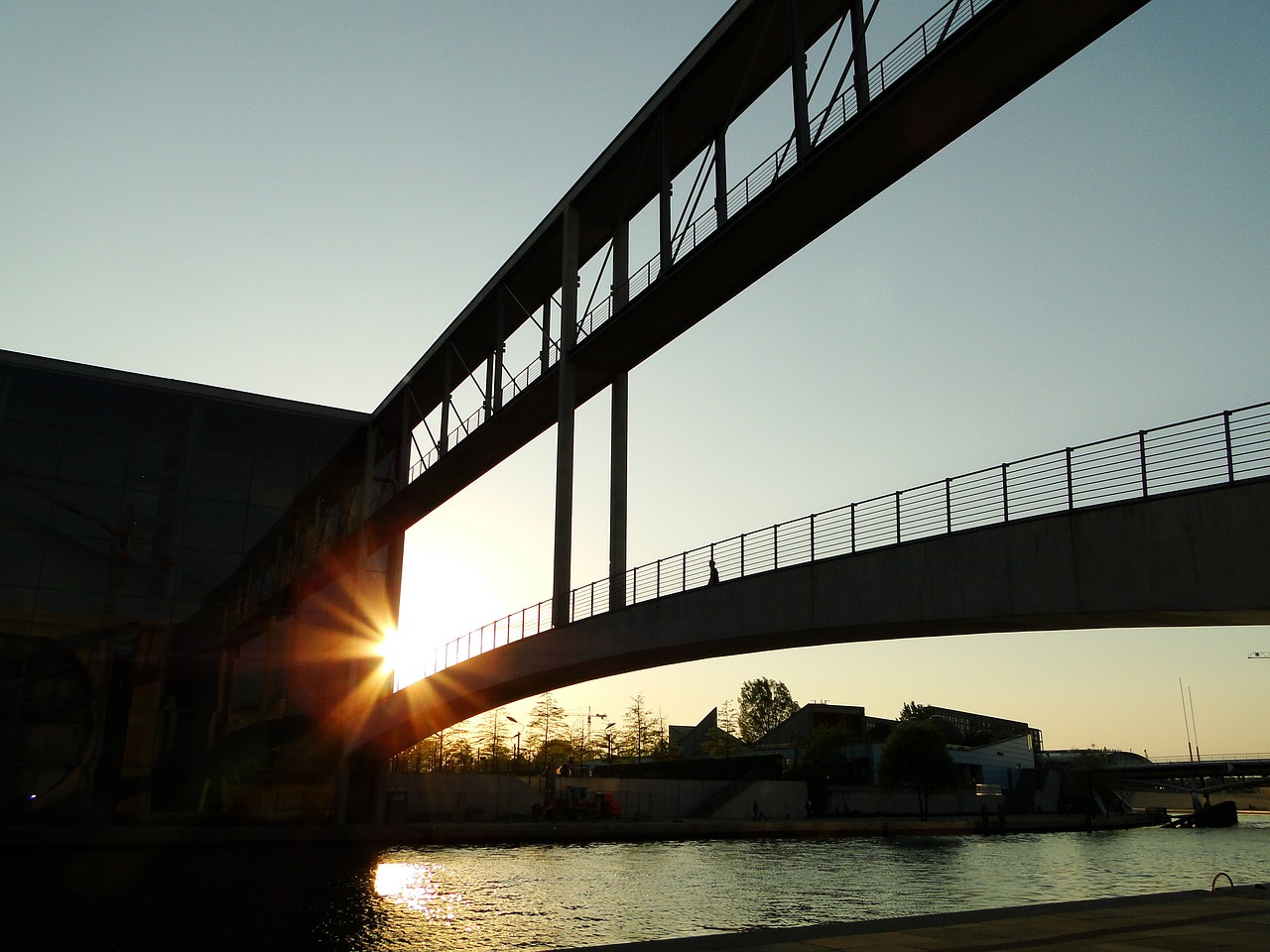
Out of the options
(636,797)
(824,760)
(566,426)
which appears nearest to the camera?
(566,426)

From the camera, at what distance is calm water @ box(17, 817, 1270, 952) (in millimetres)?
20500

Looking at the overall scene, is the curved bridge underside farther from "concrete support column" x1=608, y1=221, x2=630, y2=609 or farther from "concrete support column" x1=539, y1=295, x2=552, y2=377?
"concrete support column" x1=539, y1=295, x2=552, y2=377

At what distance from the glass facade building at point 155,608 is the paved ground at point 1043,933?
95.3ft

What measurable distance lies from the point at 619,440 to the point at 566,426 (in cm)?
181

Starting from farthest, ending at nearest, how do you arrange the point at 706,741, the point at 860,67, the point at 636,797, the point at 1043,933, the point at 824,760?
the point at 706,741 < the point at 824,760 < the point at 636,797 < the point at 860,67 < the point at 1043,933

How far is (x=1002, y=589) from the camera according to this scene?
19344 mm

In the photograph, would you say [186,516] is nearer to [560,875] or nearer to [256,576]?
[256,576]

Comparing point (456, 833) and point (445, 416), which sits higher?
point (445, 416)

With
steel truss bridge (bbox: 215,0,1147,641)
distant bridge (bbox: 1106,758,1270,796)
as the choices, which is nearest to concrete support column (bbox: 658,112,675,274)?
steel truss bridge (bbox: 215,0,1147,641)

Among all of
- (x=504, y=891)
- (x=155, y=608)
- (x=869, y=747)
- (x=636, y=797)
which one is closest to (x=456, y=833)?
(x=155, y=608)

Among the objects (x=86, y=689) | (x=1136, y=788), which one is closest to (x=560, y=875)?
(x=86, y=689)

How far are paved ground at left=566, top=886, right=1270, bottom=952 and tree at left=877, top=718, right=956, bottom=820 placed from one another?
212ft

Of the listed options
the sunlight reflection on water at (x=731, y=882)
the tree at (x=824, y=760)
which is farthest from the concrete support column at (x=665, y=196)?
the tree at (x=824, y=760)

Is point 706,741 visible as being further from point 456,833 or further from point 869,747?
point 456,833
